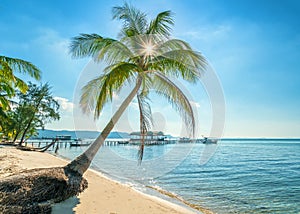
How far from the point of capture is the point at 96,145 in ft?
21.4

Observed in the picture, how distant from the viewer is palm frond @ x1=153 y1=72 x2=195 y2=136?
244 inches

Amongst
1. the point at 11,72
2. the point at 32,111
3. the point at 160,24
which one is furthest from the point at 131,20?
the point at 32,111

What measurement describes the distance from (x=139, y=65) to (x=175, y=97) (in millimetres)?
1494

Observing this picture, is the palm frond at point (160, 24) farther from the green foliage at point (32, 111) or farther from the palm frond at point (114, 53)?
the green foliage at point (32, 111)

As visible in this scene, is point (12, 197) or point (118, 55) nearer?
point (12, 197)

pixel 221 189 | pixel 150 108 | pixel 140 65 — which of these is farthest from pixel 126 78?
pixel 221 189

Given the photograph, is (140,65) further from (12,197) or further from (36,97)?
(36,97)

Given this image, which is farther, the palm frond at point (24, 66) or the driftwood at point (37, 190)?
the palm frond at point (24, 66)

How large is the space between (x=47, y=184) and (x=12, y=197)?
0.77 meters

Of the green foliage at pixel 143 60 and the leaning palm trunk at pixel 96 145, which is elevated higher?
the green foliage at pixel 143 60

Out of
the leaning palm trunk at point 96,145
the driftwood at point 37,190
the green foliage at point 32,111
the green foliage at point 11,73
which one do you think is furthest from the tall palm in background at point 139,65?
the green foliage at point 32,111

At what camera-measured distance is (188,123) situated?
242 inches

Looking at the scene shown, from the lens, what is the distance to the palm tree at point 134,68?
20.4 feet

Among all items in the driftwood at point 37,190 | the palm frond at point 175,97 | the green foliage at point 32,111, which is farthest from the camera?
the green foliage at point 32,111
